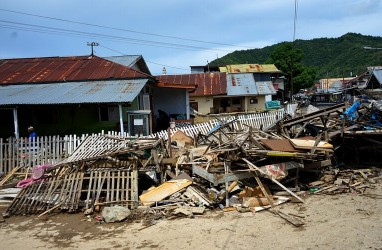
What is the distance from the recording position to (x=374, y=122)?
32.6 feet

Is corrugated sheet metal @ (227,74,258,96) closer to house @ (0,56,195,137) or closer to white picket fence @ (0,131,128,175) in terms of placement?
house @ (0,56,195,137)

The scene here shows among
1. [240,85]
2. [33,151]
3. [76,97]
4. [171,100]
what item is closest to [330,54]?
[240,85]

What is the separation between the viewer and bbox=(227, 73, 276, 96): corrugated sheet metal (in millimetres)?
30031

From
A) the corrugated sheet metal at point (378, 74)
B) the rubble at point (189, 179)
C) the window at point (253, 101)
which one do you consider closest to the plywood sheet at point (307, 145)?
the rubble at point (189, 179)

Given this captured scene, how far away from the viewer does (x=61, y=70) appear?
1889 cm

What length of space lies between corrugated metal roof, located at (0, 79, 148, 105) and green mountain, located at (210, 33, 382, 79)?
6999 cm

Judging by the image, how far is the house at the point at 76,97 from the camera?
14016mm

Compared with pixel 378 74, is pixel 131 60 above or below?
above

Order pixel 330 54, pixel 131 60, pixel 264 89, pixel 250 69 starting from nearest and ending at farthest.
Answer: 1. pixel 131 60
2. pixel 264 89
3. pixel 250 69
4. pixel 330 54

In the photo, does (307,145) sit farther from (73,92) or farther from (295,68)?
(295,68)

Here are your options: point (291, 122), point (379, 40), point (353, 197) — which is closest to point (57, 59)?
point (291, 122)

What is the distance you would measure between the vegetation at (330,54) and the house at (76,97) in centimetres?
6683

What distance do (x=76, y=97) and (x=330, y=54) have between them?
9832 centimetres

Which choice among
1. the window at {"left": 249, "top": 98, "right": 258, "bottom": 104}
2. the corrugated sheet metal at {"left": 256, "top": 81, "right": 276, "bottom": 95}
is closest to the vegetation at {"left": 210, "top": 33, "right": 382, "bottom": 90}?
the corrugated sheet metal at {"left": 256, "top": 81, "right": 276, "bottom": 95}
